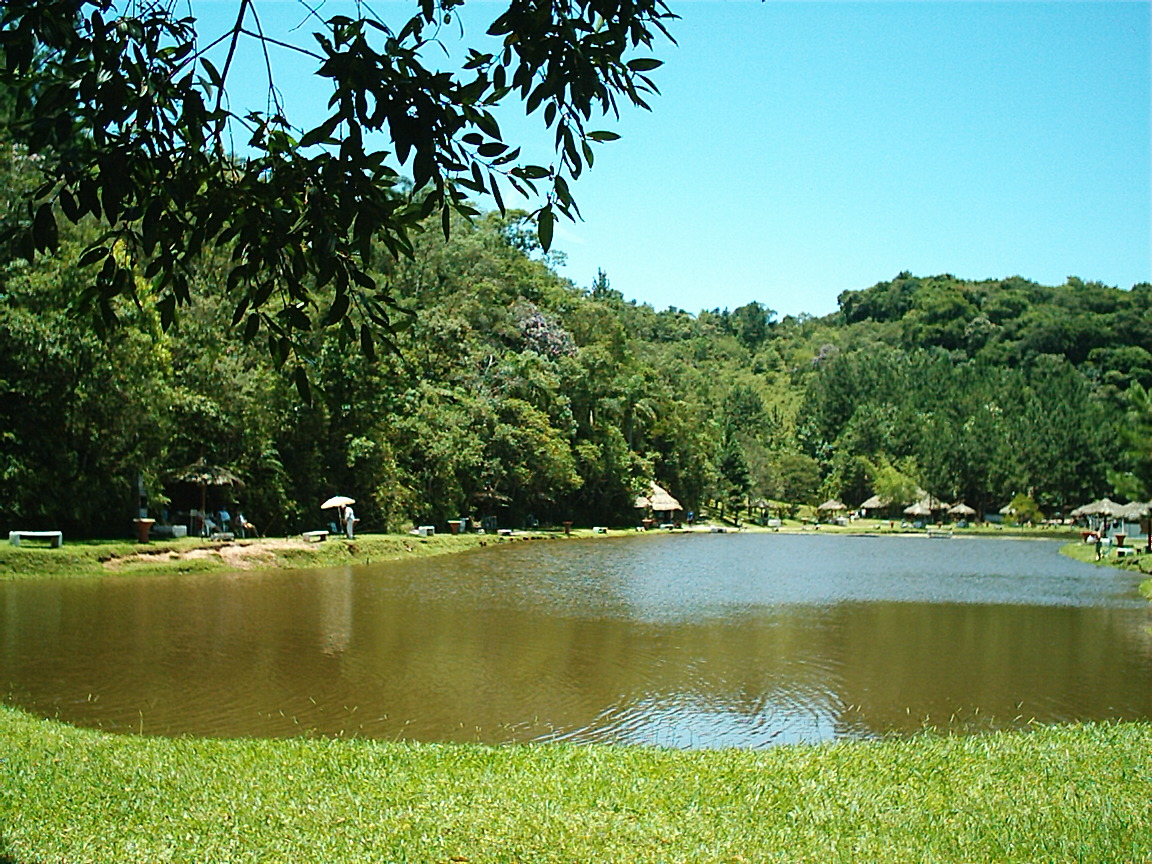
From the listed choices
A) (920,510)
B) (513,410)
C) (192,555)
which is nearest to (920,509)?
(920,510)

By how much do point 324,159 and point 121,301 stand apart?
715 inches

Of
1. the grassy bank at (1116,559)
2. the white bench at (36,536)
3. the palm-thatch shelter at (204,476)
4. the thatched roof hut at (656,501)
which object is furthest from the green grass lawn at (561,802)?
the thatched roof hut at (656,501)

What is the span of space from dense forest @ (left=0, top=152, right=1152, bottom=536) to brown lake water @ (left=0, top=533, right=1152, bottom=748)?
3.53 meters

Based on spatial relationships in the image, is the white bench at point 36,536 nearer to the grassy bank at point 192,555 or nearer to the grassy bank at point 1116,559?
the grassy bank at point 192,555

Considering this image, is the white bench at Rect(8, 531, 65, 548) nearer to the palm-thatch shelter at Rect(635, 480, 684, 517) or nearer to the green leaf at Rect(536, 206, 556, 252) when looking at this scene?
the green leaf at Rect(536, 206, 556, 252)

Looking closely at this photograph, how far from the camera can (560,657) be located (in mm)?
11688

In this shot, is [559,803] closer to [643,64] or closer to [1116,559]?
[643,64]

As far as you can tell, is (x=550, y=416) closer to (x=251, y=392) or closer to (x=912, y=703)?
(x=251, y=392)

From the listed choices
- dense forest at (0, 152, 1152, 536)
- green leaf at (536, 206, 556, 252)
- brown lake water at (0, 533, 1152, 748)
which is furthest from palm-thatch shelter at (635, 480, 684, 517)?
green leaf at (536, 206, 556, 252)

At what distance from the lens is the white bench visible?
1800cm

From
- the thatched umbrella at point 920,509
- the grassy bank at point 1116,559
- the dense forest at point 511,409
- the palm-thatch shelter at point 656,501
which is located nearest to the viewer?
the dense forest at point 511,409

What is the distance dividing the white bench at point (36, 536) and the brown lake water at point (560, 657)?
1731 millimetres

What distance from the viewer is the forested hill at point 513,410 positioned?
20828 millimetres

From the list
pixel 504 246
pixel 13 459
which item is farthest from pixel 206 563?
pixel 504 246
